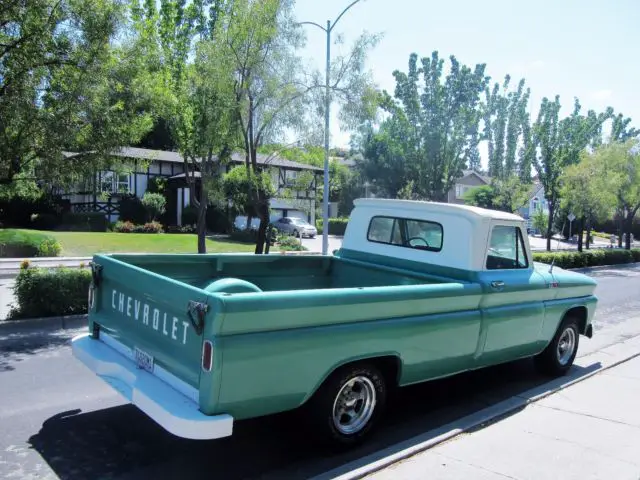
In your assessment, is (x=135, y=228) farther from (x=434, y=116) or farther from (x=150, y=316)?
(x=150, y=316)

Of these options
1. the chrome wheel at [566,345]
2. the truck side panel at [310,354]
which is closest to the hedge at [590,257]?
the chrome wheel at [566,345]

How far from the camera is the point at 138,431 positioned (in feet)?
14.7

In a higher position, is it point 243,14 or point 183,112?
point 243,14

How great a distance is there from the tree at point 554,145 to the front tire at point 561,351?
2387cm

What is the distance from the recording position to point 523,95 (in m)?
45.1

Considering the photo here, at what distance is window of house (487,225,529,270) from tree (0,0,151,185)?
6706 mm

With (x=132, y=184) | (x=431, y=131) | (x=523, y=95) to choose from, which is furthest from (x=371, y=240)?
(x=523, y=95)

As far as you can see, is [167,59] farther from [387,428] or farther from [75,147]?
[387,428]

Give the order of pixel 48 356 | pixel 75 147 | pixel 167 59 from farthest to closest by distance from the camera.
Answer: pixel 167 59 < pixel 75 147 < pixel 48 356

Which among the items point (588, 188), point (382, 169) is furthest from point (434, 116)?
point (382, 169)

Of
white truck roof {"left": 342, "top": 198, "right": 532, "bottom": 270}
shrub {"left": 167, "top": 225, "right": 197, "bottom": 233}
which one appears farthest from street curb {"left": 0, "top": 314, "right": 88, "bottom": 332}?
shrub {"left": 167, "top": 225, "right": 197, "bottom": 233}

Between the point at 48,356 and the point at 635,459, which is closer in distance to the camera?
the point at 635,459

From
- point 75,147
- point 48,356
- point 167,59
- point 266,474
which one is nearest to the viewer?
point 266,474

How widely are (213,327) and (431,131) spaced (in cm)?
2145
